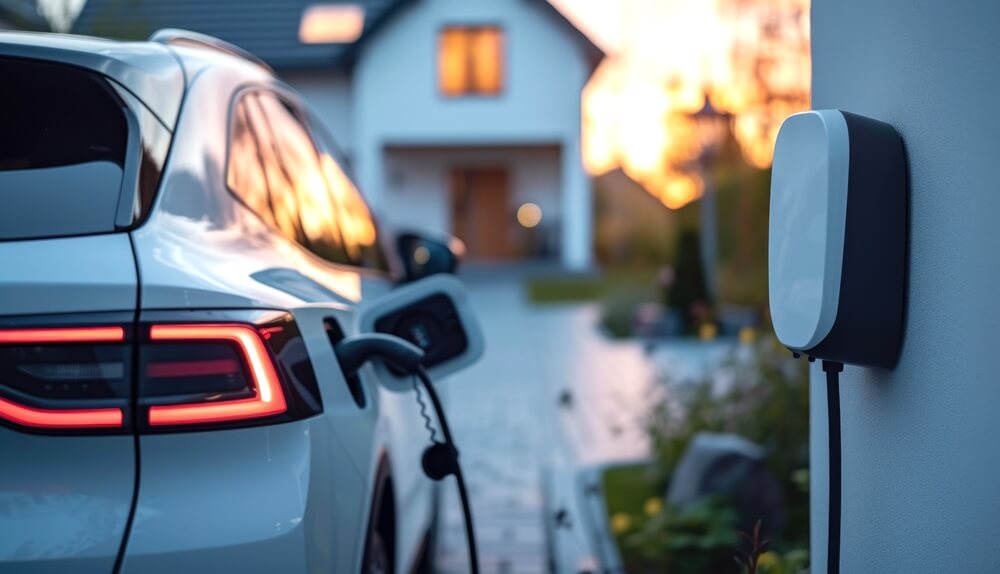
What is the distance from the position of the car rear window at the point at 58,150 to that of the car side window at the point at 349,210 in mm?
1484

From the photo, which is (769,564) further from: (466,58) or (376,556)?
(466,58)

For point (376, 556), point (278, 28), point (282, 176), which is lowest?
point (376, 556)

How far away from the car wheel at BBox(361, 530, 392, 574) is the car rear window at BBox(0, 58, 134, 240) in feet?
3.19

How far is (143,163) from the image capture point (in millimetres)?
2336

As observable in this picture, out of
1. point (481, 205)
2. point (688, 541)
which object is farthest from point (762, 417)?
point (481, 205)

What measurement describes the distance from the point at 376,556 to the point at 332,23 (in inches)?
903

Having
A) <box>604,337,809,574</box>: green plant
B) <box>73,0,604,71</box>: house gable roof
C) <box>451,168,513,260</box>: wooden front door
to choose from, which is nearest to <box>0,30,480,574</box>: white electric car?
<box>604,337,809,574</box>: green plant

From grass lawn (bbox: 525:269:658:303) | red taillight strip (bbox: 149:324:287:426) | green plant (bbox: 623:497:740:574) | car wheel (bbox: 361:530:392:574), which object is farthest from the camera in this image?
grass lawn (bbox: 525:269:658:303)

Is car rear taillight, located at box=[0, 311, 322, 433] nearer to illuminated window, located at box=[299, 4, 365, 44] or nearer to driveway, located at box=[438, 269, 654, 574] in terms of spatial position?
driveway, located at box=[438, 269, 654, 574]

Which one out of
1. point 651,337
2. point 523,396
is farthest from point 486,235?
point 523,396

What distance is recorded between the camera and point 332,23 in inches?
975

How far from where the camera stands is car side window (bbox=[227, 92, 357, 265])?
2896 mm

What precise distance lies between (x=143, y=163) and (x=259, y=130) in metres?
0.89

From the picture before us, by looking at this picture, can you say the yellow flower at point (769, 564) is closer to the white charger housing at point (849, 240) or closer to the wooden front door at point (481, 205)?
the white charger housing at point (849, 240)
